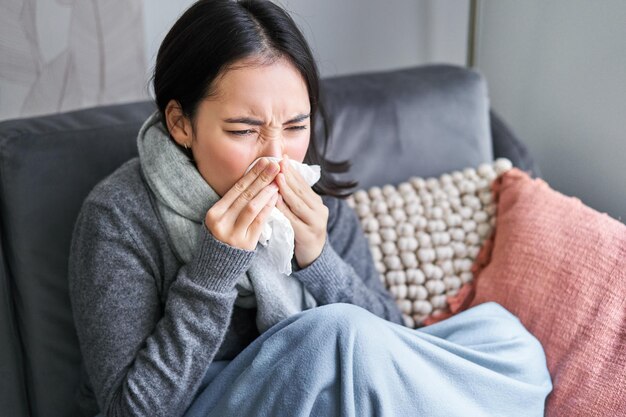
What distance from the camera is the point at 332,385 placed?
108 centimetres

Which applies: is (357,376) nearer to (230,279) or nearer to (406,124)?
(230,279)

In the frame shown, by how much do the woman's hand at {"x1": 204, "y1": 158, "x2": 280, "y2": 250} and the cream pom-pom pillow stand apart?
1.43 ft

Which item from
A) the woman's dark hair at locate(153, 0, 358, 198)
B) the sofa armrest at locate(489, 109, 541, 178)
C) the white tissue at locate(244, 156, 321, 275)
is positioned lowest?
the sofa armrest at locate(489, 109, 541, 178)

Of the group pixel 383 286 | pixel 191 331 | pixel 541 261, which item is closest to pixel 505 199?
pixel 541 261

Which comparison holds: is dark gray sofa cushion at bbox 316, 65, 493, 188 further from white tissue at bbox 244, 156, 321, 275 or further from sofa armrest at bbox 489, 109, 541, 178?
white tissue at bbox 244, 156, 321, 275

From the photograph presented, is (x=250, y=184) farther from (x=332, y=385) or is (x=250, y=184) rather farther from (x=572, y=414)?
(x=572, y=414)

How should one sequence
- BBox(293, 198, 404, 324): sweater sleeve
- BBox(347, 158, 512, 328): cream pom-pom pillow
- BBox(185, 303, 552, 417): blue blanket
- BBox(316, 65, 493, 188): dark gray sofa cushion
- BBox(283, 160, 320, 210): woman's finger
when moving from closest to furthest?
BBox(185, 303, 552, 417): blue blanket → BBox(283, 160, 320, 210): woman's finger → BBox(293, 198, 404, 324): sweater sleeve → BBox(347, 158, 512, 328): cream pom-pom pillow → BBox(316, 65, 493, 188): dark gray sofa cushion

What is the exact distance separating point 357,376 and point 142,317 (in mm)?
355

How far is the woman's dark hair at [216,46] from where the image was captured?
1.11 m

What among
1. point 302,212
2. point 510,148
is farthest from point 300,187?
point 510,148

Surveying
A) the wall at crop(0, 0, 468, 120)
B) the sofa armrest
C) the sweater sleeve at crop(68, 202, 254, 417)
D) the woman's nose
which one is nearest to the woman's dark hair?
the woman's nose

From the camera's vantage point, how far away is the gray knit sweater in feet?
3.68

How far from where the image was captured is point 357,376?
3.50 ft

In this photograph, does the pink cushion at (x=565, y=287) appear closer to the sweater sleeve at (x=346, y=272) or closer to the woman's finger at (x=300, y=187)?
the sweater sleeve at (x=346, y=272)
